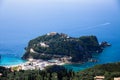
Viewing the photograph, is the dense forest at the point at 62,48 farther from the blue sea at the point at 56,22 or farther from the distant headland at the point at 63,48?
the blue sea at the point at 56,22

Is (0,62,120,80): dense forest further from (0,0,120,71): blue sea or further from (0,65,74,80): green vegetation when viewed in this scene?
(0,0,120,71): blue sea

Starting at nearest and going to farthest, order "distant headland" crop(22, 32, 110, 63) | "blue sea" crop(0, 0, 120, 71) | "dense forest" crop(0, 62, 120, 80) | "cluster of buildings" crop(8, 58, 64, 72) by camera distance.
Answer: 1. "dense forest" crop(0, 62, 120, 80)
2. "cluster of buildings" crop(8, 58, 64, 72)
3. "distant headland" crop(22, 32, 110, 63)
4. "blue sea" crop(0, 0, 120, 71)

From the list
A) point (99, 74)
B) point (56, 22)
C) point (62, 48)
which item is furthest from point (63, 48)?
point (56, 22)

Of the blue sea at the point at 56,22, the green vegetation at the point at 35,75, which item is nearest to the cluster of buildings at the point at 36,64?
the blue sea at the point at 56,22

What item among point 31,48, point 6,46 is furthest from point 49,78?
point 6,46

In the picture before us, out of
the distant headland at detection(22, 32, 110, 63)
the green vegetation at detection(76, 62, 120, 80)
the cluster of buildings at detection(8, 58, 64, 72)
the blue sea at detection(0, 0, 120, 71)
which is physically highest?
the blue sea at detection(0, 0, 120, 71)

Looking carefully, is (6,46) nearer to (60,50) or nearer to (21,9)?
(60,50)

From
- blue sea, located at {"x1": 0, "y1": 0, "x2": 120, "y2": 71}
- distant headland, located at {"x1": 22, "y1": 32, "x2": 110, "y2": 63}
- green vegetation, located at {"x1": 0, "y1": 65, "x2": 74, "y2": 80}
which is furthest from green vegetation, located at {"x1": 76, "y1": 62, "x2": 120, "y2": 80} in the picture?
distant headland, located at {"x1": 22, "y1": 32, "x2": 110, "y2": 63}


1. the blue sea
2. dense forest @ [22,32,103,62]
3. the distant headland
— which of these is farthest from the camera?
the blue sea
